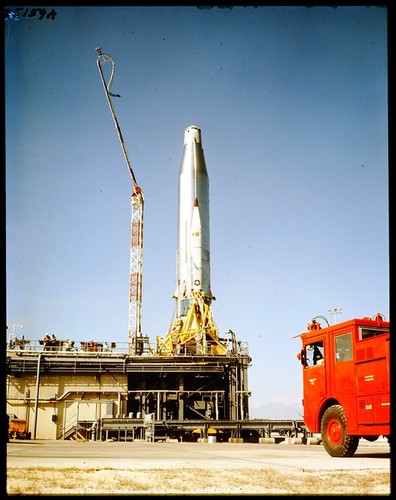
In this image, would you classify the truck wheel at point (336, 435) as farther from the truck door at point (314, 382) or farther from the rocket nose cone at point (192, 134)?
the rocket nose cone at point (192, 134)

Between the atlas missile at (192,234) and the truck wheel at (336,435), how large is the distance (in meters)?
33.4

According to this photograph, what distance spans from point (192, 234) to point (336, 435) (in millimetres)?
35896

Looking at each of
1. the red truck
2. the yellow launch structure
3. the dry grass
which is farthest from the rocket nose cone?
the dry grass

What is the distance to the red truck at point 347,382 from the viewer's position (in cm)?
1180

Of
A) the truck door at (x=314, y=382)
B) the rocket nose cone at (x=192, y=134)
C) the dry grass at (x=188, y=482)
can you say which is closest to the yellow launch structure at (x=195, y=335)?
the rocket nose cone at (x=192, y=134)

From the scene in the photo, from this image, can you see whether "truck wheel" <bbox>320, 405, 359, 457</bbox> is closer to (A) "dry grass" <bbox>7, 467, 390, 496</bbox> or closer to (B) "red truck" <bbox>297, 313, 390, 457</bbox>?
(B) "red truck" <bbox>297, 313, 390, 457</bbox>

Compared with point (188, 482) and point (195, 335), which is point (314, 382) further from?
point (195, 335)

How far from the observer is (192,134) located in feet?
173

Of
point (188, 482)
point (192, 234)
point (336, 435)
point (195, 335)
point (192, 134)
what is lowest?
point (336, 435)

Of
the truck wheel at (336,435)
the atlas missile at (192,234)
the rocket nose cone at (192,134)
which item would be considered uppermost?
the rocket nose cone at (192,134)

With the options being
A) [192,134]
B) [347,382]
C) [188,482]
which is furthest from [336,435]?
[192,134]

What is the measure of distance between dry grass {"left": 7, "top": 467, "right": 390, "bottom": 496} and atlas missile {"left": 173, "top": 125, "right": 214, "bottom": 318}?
38.9 metres
